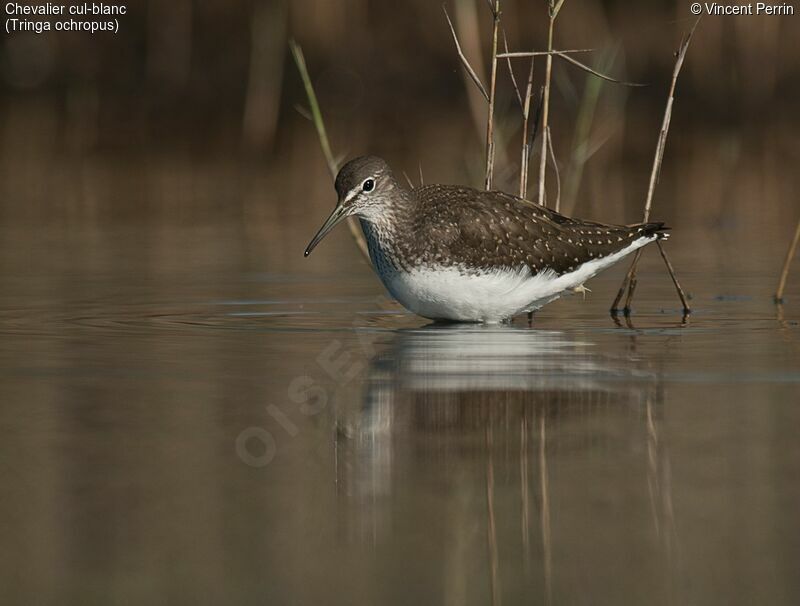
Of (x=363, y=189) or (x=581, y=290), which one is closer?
(x=363, y=189)

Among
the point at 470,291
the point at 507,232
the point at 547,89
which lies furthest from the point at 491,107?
the point at 470,291

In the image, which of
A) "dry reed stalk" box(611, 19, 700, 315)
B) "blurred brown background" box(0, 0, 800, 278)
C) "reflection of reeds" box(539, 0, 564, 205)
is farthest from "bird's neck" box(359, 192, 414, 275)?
"blurred brown background" box(0, 0, 800, 278)

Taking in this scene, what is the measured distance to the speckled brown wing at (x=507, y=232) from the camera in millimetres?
9641

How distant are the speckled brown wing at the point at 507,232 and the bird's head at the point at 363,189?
0.24 meters

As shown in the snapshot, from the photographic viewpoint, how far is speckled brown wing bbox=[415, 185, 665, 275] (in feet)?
31.6

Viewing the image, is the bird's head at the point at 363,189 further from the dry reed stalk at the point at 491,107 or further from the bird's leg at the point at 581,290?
the bird's leg at the point at 581,290

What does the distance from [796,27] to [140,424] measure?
19456 mm

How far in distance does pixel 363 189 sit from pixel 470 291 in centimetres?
103

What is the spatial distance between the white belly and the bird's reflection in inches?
20.0

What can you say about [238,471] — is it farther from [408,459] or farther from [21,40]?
[21,40]

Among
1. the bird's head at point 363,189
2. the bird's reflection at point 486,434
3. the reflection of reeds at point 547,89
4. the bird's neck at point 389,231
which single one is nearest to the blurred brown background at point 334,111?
the reflection of reeds at point 547,89

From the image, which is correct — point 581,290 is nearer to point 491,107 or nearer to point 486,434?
point 491,107

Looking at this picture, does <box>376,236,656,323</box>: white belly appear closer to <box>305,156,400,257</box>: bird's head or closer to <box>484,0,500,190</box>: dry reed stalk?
<box>305,156,400,257</box>: bird's head

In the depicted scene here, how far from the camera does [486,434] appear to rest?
6.53 metres
